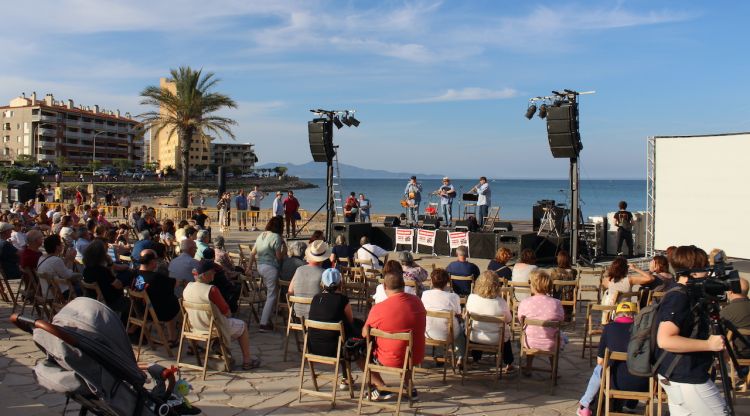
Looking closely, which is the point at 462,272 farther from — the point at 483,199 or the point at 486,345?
the point at 483,199

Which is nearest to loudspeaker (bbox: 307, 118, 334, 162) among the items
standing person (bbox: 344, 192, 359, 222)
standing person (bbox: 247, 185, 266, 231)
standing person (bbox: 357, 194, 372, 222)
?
standing person (bbox: 344, 192, 359, 222)

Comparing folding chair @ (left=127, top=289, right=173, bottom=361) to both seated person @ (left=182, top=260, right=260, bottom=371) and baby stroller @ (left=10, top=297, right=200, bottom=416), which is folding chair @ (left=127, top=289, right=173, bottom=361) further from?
baby stroller @ (left=10, top=297, right=200, bottom=416)

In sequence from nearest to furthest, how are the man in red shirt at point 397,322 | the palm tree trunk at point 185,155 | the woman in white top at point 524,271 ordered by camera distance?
→ 1. the man in red shirt at point 397,322
2. the woman in white top at point 524,271
3. the palm tree trunk at point 185,155

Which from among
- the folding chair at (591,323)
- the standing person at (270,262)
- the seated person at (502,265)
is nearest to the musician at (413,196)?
the seated person at (502,265)

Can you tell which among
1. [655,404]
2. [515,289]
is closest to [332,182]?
[515,289]

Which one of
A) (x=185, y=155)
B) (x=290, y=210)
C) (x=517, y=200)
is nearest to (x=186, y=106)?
(x=185, y=155)

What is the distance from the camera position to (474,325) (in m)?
5.70

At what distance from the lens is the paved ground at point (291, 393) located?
4941mm

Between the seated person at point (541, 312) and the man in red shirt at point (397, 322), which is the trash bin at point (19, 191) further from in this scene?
the seated person at point (541, 312)

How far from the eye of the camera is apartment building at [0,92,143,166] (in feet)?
289

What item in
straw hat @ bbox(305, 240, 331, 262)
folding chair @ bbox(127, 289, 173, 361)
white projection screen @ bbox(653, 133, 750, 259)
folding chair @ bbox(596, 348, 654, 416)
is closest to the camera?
folding chair @ bbox(596, 348, 654, 416)

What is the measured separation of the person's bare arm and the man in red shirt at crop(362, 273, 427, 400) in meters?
2.07

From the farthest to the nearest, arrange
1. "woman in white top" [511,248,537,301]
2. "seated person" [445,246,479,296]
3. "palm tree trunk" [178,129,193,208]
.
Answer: "palm tree trunk" [178,129,193,208]
"seated person" [445,246,479,296]
"woman in white top" [511,248,537,301]

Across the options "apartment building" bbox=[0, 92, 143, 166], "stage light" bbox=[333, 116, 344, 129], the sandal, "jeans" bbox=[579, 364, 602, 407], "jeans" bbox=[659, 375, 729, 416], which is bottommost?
the sandal
